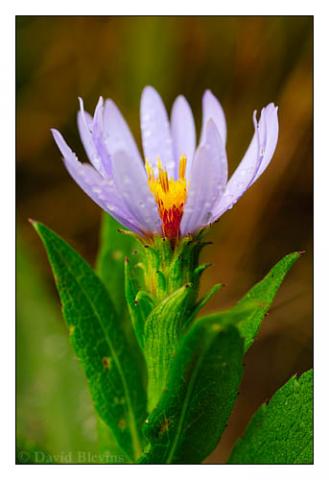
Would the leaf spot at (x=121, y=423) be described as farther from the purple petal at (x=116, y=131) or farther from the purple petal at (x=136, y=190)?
the purple petal at (x=116, y=131)

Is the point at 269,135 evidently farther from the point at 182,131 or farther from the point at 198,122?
the point at 198,122

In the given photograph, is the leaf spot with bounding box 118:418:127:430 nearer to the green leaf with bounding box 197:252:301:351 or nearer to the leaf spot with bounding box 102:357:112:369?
the leaf spot with bounding box 102:357:112:369

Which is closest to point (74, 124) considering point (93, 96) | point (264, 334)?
point (93, 96)

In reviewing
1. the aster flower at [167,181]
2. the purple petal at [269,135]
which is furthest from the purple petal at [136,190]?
the purple petal at [269,135]

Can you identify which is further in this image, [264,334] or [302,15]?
[264,334]

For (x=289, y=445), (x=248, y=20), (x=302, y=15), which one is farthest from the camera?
(x=248, y=20)
